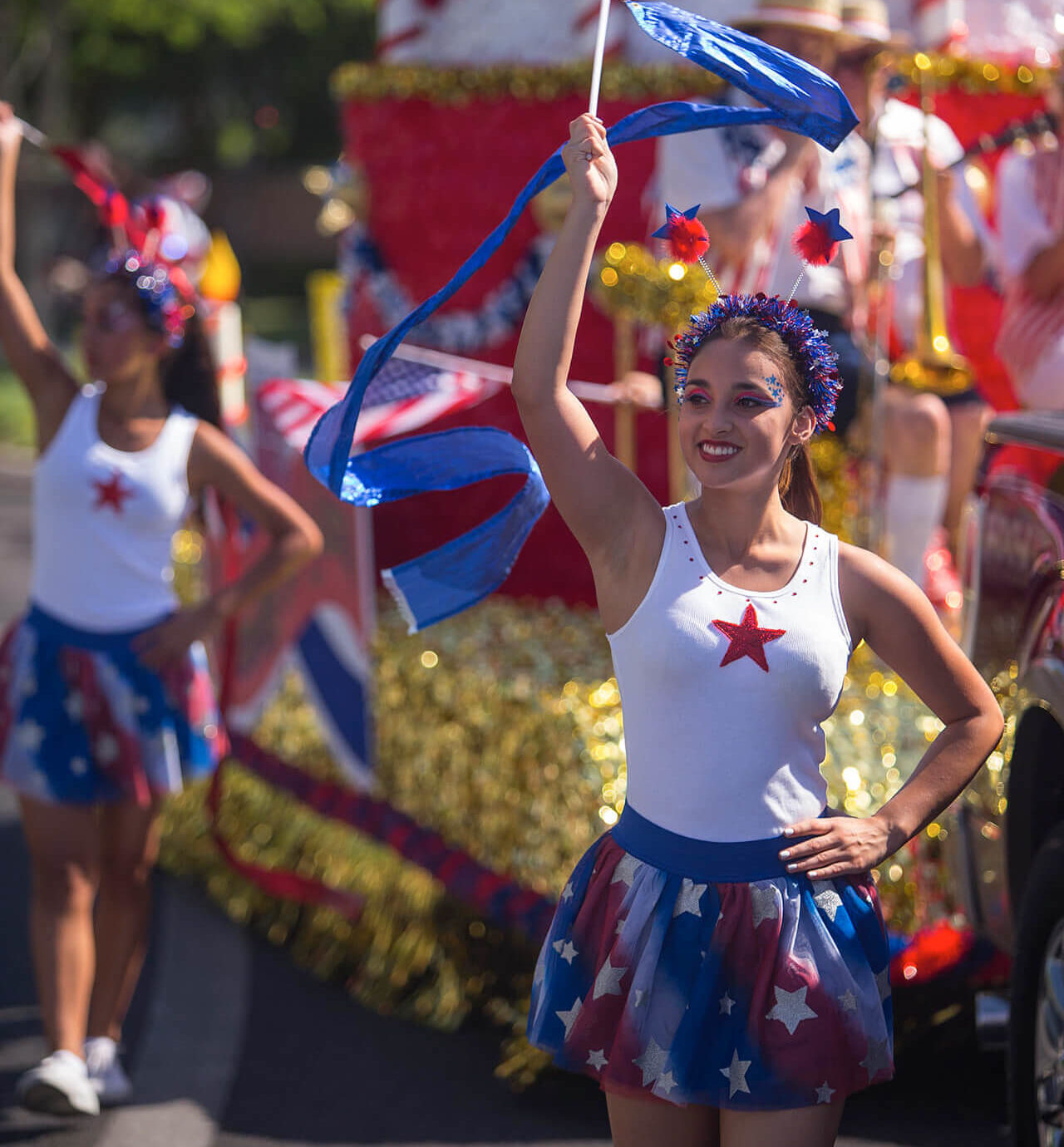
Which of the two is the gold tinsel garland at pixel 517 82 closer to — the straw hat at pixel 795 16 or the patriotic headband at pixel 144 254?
the straw hat at pixel 795 16

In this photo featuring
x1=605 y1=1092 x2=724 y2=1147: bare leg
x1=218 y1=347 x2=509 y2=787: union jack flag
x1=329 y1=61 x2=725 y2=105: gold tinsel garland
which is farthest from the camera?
x1=329 y1=61 x2=725 y2=105: gold tinsel garland

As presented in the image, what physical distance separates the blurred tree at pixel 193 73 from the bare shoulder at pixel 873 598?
2437 centimetres

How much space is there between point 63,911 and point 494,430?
6.15 feet

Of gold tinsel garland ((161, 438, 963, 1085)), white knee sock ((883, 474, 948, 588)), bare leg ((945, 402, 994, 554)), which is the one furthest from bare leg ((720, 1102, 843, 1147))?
bare leg ((945, 402, 994, 554))

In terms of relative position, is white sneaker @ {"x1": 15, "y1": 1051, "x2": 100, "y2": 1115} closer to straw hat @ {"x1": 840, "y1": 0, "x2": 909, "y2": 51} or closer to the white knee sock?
the white knee sock

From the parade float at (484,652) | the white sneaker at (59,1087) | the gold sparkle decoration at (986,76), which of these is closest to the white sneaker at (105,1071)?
the white sneaker at (59,1087)

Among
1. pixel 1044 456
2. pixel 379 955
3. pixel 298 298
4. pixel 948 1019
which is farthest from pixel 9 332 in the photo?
pixel 298 298

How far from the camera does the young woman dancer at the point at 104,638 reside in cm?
407

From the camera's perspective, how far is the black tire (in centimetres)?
304

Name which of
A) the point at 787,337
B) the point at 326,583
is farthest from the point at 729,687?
the point at 326,583

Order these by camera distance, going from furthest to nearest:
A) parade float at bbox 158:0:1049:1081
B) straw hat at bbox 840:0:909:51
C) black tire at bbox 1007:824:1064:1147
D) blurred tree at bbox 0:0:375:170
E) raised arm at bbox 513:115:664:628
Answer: blurred tree at bbox 0:0:375:170
straw hat at bbox 840:0:909:51
parade float at bbox 158:0:1049:1081
black tire at bbox 1007:824:1064:1147
raised arm at bbox 513:115:664:628

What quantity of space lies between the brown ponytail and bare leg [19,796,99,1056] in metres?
2.16

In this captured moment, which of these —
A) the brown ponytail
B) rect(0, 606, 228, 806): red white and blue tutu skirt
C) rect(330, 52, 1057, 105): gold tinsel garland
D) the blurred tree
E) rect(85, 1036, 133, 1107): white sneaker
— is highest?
the blurred tree

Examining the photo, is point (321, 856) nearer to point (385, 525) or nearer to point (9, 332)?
point (385, 525)
